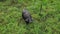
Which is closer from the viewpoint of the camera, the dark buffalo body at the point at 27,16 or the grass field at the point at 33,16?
the grass field at the point at 33,16

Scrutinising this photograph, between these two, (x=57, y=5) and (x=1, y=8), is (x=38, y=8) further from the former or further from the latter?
(x=1, y=8)

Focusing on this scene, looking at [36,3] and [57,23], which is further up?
[36,3]

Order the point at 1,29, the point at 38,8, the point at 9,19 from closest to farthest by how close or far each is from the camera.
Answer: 1. the point at 1,29
2. the point at 9,19
3. the point at 38,8

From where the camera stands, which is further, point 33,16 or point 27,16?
point 33,16

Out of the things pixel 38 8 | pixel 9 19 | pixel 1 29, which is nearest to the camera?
pixel 1 29

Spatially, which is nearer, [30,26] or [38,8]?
[30,26]

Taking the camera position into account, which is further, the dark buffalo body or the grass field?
the dark buffalo body

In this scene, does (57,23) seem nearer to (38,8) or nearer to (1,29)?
(38,8)

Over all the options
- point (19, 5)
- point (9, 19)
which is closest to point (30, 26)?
point (9, 19)
